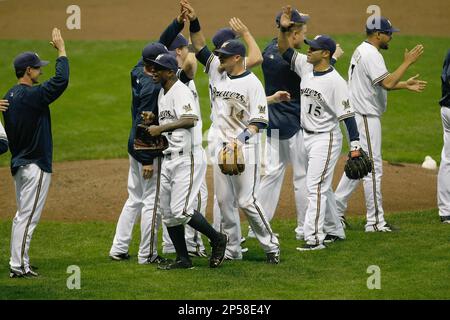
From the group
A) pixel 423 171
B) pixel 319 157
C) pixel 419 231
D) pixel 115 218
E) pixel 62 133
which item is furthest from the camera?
pixel 62 133

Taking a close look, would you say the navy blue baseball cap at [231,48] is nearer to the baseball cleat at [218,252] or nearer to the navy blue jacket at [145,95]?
the navy blue jacket at [145,95]

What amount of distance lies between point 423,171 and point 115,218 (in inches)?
172

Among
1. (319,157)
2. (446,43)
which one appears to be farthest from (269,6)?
(319,157)

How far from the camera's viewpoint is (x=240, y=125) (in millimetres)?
7883

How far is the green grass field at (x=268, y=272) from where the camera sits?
6902 mm

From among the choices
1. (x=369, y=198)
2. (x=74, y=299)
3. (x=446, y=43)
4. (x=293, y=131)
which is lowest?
(x=74, y=299)

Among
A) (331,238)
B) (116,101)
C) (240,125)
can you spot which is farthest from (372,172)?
(116,101)

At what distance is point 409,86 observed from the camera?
29.8ft

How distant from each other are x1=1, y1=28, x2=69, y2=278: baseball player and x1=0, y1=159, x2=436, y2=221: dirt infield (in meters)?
2.64

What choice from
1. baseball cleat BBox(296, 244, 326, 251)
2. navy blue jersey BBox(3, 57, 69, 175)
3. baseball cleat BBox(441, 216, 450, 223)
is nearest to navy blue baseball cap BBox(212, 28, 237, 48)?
navy blue jersey BBox(3, 57, 69, 175)

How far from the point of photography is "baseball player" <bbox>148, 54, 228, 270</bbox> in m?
7.59

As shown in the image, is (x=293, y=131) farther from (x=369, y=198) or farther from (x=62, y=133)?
(x=62, y=133)

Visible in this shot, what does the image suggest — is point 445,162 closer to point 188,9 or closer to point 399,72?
point 399,72

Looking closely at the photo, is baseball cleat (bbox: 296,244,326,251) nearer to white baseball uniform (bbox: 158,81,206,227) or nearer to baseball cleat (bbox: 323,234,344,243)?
baseball cleat (bbox: 323,234,344,243)
